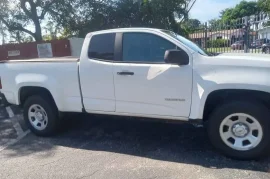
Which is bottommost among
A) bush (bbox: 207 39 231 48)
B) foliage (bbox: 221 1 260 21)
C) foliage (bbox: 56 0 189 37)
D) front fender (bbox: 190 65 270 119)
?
front fender (bbox: 190 65 270 119)

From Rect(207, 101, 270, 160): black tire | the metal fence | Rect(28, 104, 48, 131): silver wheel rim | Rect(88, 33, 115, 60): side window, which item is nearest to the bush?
the metal fence

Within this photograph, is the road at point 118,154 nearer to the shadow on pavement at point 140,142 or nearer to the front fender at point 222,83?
the shadow on pavement at point 140,142

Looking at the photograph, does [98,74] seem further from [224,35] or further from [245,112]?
[224,35]

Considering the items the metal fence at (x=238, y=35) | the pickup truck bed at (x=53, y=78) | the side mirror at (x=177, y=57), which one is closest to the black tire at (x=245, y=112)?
the side mirror at (x=177, y=57)

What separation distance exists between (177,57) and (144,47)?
2.25 ft

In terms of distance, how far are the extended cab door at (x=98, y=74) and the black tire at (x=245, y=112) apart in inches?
63.4

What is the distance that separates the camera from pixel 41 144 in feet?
17.2

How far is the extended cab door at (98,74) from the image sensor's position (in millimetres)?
4793

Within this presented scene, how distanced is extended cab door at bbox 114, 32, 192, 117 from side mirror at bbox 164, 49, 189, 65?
0.25 ft

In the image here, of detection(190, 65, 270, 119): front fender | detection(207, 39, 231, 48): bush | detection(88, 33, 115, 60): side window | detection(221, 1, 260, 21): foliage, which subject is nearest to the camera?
detection(190, 65, 270, 119): front fender

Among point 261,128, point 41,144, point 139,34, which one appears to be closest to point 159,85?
point 139,34

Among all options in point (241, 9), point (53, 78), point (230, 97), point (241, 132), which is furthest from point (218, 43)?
point (241, 9)

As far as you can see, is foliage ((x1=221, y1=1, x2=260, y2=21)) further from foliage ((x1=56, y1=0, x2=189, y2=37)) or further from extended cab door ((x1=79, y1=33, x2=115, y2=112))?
extended cab door ((x1=79, y1=33, x2=115, y2=112))

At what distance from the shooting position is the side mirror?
4.16 metres
